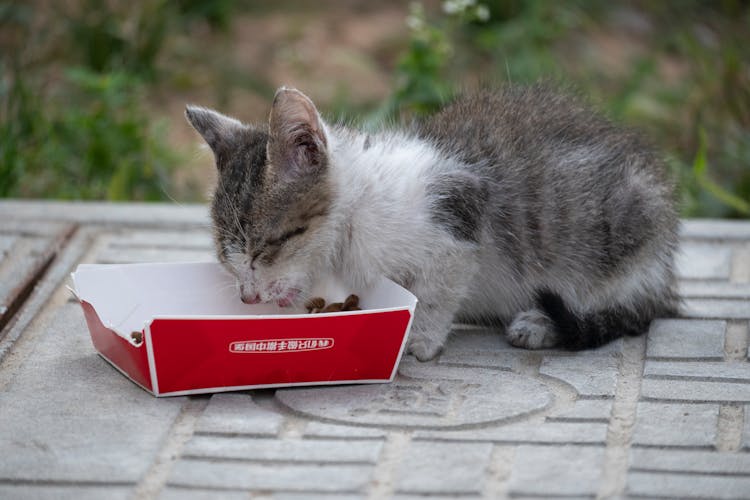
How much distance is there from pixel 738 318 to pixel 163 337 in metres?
2.16

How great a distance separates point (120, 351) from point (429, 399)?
3.16ft

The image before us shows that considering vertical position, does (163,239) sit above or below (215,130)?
below

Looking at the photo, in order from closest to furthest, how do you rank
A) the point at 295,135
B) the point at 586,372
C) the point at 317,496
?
the point at 317,496
the point at 295,135
the point at 586,372

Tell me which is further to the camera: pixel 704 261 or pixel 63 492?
pixel 704 261

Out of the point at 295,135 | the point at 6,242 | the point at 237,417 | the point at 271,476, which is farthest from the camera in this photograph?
the point at 6,242

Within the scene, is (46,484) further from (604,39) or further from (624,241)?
(604,39)

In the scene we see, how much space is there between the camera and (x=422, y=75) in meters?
6.09

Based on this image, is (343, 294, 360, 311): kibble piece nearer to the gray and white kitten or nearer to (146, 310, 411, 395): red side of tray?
the gray and white kitten

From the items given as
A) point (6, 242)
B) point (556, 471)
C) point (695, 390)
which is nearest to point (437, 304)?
point (695, 390)

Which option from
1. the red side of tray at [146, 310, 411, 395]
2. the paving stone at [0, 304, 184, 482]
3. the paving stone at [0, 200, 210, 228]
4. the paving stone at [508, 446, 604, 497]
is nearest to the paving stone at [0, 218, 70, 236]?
the paving stone at [0, 200, 210, 228]

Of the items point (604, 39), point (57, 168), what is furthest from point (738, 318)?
point (604, 39)

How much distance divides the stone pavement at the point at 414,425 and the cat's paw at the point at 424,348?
0.15 feet

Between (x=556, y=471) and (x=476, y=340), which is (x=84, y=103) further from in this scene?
(x=556, y=471)

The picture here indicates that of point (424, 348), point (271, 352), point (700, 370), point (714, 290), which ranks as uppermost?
point (271, 352)
